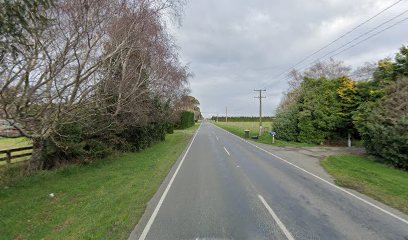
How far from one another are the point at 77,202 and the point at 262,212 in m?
5.37

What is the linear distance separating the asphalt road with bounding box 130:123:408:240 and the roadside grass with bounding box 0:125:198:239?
0.61 m

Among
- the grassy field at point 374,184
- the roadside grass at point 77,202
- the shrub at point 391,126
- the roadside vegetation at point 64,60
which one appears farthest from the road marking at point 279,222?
the shrub at point 391,126

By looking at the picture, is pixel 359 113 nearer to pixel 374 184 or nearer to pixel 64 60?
pixel 374 184

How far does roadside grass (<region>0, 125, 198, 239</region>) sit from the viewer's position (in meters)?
5.64

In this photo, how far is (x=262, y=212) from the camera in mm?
6512

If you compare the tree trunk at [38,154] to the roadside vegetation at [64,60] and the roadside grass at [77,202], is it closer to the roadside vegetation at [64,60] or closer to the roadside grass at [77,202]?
the roadside vegetation at [64,60]

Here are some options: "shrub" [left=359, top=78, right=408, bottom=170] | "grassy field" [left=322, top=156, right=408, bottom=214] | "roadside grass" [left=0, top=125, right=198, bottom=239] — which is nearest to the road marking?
"roadside grass" [left=0, top=125, right=198, bottom=239]

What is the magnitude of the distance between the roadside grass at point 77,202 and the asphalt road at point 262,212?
61 centimetres

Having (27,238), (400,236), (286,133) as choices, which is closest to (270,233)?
(400,236)

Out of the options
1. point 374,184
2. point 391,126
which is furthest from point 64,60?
point 391,126

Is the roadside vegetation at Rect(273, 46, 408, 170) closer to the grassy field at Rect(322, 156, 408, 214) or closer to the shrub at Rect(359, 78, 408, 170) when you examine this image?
the shrub at Rect(359, 78, 408, 170)

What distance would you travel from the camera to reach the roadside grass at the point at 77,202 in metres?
5.64

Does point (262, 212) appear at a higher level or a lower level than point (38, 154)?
lower

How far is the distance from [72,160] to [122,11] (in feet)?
28.2
